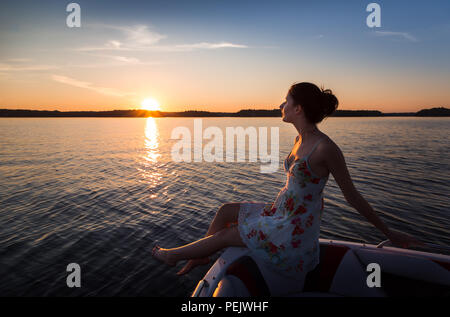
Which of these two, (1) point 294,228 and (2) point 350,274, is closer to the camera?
(1) point 294,228

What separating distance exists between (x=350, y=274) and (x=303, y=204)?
138 cm

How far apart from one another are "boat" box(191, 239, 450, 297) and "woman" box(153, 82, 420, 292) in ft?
0.67

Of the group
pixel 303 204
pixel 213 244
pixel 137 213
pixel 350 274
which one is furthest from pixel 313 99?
pixel 137 213

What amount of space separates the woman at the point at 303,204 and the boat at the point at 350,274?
205 millimetres

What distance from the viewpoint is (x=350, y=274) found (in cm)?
345

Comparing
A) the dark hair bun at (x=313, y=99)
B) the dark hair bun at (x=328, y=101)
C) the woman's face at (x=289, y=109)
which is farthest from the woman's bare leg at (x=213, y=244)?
the dark hair bun at (x=328, y=101)

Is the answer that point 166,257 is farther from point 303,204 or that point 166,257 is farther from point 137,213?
point 137,213

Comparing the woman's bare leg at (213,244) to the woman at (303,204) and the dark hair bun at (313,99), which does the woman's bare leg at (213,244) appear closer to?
the woman at (303,204)

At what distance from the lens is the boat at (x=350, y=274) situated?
300 cm
